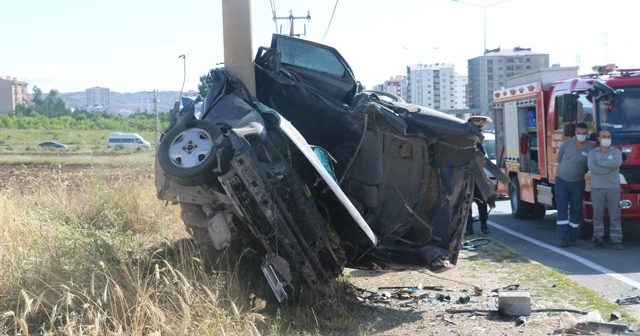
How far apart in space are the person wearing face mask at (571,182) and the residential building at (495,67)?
1513 inches

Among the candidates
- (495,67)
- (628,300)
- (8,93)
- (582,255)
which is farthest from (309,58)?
(8,93)

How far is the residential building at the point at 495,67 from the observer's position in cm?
5209

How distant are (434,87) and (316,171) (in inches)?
3333

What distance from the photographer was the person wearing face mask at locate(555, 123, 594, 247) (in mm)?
12133

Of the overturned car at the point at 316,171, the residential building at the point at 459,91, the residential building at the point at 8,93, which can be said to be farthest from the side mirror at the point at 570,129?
the residential building at the point at 8,93

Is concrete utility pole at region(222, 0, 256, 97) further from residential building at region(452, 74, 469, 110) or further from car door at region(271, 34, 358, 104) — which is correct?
residential building at region(452, 74, 469, 110)

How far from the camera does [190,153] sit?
6.55 meters

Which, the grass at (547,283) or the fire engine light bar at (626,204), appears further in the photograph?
the fire engine light bar at (626,204)

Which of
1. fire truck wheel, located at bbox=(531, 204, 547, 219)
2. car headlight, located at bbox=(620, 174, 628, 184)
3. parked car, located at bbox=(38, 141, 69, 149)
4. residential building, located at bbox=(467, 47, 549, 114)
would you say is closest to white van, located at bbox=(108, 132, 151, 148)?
parked car, located at bbox=(38, 141, 69, 149)

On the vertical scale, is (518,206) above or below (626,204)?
below

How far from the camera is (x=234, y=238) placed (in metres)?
7.04

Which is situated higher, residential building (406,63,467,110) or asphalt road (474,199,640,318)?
residential building (406,63,467,110)

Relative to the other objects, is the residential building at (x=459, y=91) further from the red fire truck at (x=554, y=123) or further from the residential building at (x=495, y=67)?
the red fire truck at (x=554, y=123)

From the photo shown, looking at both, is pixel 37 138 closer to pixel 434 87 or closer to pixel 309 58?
pixel 434 87
